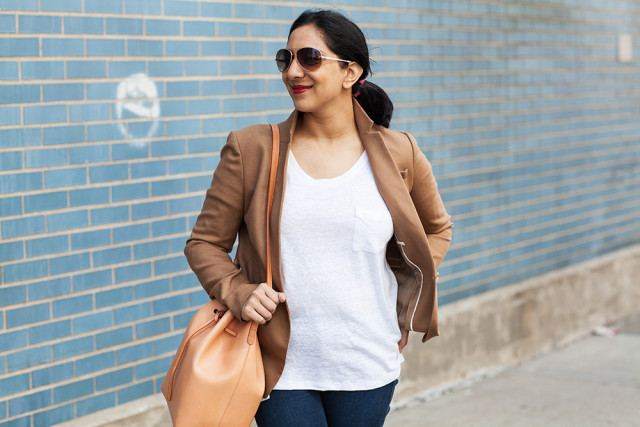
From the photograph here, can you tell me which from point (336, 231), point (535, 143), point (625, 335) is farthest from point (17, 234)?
point (625, 335)

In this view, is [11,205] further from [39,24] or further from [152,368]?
[152,368]

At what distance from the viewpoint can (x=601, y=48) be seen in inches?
325

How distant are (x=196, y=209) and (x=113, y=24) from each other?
999mm

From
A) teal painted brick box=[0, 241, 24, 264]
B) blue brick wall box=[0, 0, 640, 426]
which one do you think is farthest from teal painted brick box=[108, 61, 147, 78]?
teal painted brick box=[0, 241, 24, 264]

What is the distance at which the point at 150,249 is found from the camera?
4668 mm

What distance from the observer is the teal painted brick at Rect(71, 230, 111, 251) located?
4324mm

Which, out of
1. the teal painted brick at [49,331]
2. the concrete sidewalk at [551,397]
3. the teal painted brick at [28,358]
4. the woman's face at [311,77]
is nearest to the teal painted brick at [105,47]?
the teal painted brick at [49,331]

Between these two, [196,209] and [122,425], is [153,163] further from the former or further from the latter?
[122,425]

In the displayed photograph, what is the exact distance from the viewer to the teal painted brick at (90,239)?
4.32 metres

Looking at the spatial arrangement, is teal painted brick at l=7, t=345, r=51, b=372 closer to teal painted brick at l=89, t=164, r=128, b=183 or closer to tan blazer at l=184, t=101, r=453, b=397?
teal painted brick at l=89, t=164, r=128, b=183

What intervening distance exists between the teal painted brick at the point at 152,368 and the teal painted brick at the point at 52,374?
400 mm

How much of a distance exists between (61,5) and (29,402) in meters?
1.66

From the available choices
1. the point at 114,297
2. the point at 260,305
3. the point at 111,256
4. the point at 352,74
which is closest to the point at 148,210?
the point at 111,256

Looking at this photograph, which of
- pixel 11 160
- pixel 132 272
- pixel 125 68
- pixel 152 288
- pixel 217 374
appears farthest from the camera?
pixel 152 288
